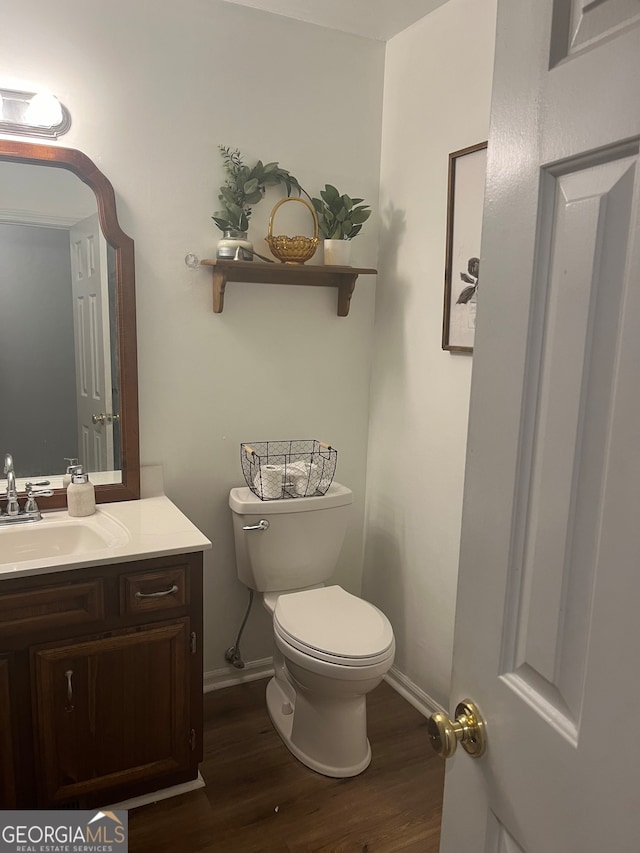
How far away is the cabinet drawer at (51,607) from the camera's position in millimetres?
1641

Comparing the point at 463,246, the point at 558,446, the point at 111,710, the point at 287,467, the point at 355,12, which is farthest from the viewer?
the point at 287,467

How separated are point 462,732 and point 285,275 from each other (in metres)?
1.90

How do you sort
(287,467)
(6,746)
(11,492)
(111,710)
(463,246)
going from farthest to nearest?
(287,467), (463,246), (11,492), (111,710), (6,746)

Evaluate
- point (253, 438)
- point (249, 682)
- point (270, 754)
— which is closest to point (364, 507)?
point (253, 438)

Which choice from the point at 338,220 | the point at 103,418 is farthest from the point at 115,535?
the point at 338,220

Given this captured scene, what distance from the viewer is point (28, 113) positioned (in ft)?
6.41

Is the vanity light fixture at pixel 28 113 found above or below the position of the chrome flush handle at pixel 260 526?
above

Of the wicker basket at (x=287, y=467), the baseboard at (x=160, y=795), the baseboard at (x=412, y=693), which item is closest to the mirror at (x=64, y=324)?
the wicker basket at (x=287, y=467)

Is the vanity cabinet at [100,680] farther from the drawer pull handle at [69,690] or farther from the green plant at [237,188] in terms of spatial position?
the green plant at [237,188]

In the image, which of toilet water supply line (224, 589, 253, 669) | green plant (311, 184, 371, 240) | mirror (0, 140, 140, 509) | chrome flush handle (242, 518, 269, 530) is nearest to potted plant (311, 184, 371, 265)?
green plant (311, 184, 371, 240)

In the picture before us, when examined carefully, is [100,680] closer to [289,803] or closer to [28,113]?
[289,803]

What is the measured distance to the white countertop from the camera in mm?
1673

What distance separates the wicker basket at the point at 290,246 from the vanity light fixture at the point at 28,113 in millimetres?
771

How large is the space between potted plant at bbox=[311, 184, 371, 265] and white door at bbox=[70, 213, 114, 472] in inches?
32.1
